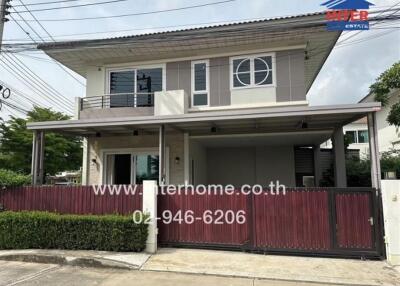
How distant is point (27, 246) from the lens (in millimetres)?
8320

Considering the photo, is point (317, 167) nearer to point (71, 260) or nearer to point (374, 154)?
point (374, 154)

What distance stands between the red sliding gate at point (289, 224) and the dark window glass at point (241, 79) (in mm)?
5587

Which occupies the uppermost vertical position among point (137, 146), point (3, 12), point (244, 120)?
point (3, 12)

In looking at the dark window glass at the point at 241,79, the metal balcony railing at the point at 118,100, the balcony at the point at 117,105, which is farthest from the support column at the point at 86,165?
the dark window glass at the point at 241,79

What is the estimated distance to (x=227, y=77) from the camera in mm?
12742

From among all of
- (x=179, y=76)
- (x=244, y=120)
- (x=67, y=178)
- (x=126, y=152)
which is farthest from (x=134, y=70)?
(x=67, y=178)

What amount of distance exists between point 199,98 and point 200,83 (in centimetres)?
62

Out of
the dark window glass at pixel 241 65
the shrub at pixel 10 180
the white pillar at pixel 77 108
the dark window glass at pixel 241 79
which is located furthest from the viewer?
the white pillar at pixel 77 108

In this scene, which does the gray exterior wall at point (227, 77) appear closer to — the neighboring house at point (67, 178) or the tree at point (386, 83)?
the tree at point (386, 83)

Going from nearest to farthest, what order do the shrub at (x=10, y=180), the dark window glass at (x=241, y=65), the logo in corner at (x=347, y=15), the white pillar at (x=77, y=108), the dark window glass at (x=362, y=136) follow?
the shrub at (x=10, y=180) < the logo in corner at (x=347, y=15) < the dark window glass at (x=241, y=65) < the white pillar at (x=77, y=108) < the dark window glass at (x=362, y=136)

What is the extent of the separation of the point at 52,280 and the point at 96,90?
9235 mm

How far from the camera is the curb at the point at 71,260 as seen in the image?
280 inches

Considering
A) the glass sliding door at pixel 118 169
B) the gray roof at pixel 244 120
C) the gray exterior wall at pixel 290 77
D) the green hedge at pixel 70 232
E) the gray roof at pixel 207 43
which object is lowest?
the green hedge at pixel 70 232

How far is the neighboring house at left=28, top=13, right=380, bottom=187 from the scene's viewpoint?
1165 centimetres
